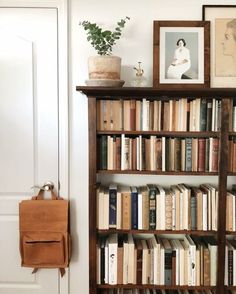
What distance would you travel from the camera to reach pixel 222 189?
1799mm

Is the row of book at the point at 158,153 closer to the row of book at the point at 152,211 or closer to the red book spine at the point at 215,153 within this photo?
the red book spine at the point at 215,153

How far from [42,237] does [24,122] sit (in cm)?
77

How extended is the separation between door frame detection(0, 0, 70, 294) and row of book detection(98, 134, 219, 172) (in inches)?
13.5

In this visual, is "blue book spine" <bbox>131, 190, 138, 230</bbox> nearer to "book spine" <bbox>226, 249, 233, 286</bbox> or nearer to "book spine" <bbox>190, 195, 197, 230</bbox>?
"book spine" <bbox>190, 195, 197, 230</bbox>

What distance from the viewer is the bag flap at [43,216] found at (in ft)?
6.58

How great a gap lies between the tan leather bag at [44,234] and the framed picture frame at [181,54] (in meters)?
1.06

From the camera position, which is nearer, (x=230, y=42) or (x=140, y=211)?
(x=140, y=211)

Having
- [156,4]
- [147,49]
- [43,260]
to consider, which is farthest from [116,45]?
[43,260]

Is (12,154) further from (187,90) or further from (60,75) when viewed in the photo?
(187,90)

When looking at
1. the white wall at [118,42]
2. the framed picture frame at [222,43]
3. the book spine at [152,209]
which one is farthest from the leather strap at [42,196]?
the framed picture frame at [222,43]

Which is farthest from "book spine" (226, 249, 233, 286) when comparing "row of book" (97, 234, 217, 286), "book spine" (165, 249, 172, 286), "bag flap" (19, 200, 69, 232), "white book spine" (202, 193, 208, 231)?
"bag flap" (19, 200, 69, 232)

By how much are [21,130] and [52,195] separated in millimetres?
485

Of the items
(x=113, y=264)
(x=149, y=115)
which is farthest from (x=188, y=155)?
(x=113, y=264)

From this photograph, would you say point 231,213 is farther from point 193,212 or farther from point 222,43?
point 222,43
